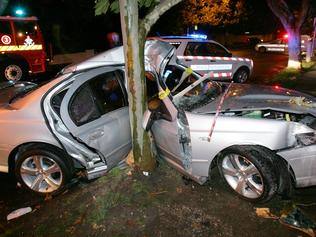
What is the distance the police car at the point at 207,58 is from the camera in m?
10.1

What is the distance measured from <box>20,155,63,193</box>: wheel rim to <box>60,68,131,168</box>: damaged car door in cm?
58

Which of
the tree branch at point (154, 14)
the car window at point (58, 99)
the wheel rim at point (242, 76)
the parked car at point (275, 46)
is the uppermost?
the tree branch at point (154, 14)

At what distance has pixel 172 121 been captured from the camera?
159 inches

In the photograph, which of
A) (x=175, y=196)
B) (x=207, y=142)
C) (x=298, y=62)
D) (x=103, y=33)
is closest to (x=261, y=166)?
(x=207, y=142)

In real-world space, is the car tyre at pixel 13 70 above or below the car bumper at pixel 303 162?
below

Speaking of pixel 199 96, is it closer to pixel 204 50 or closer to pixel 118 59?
pixel 118 59

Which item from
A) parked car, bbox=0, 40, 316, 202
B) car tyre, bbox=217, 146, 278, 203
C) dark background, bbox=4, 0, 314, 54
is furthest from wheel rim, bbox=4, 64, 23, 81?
car tyre, bbox=217, 146, 278, 203

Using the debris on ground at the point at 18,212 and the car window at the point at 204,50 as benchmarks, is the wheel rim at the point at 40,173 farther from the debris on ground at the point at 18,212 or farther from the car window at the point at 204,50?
the car window at the point at 204,50

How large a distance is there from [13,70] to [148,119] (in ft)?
35.6

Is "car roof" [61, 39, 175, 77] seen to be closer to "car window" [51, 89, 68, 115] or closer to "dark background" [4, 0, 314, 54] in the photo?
"car window" [51, 89, 68, 115]

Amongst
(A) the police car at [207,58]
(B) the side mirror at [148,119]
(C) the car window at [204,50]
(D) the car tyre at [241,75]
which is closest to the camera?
(B) the side mirror at [148,119]

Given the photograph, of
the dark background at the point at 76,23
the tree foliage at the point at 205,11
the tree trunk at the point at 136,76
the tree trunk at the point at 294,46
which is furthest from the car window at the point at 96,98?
the tree foliage at the point at 205,11

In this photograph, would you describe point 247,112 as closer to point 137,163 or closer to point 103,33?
point 137,163

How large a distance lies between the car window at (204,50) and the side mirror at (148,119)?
6.39m
